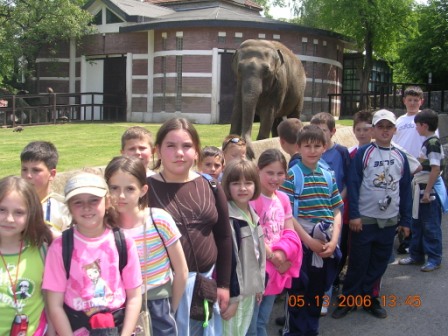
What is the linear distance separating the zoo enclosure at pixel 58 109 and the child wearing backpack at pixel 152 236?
57.8 ft

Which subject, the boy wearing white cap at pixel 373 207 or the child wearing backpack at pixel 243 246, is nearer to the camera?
the child wearing backpack at pixel 243 246

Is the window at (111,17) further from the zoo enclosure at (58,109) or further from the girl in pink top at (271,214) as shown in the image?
the girl in pink top at (271,214)

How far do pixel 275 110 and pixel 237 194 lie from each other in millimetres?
6209

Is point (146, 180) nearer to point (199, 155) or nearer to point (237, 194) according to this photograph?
point (199, 155)

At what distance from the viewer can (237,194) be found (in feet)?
12.3

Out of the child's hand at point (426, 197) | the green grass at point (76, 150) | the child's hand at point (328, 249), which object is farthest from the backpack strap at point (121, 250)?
the green grass at point (76, 150)

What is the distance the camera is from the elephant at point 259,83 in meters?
8.94

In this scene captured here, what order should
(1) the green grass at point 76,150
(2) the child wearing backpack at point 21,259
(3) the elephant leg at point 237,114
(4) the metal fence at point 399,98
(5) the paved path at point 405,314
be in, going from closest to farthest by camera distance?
(2) the child wearing backpack at point 21,259, (5) the paved path at point 405,314, (1) the green grass at point 76,150, (3) the elephant leg at point 237,114, (4) the metal fence at point 399,98

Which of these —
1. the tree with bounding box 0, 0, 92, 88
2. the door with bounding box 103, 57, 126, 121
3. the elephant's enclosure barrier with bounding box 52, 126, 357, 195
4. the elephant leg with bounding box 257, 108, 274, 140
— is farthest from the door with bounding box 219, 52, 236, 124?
the elephant leg with bounding box 257, 108, 274, 140

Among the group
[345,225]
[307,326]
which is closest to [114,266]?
[307,326]

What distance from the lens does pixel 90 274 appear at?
109 inches

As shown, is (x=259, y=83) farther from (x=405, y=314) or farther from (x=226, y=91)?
(x=226, y=91)

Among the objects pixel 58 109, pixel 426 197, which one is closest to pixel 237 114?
pixel 426 197

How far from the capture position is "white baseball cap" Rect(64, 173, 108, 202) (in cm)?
278
